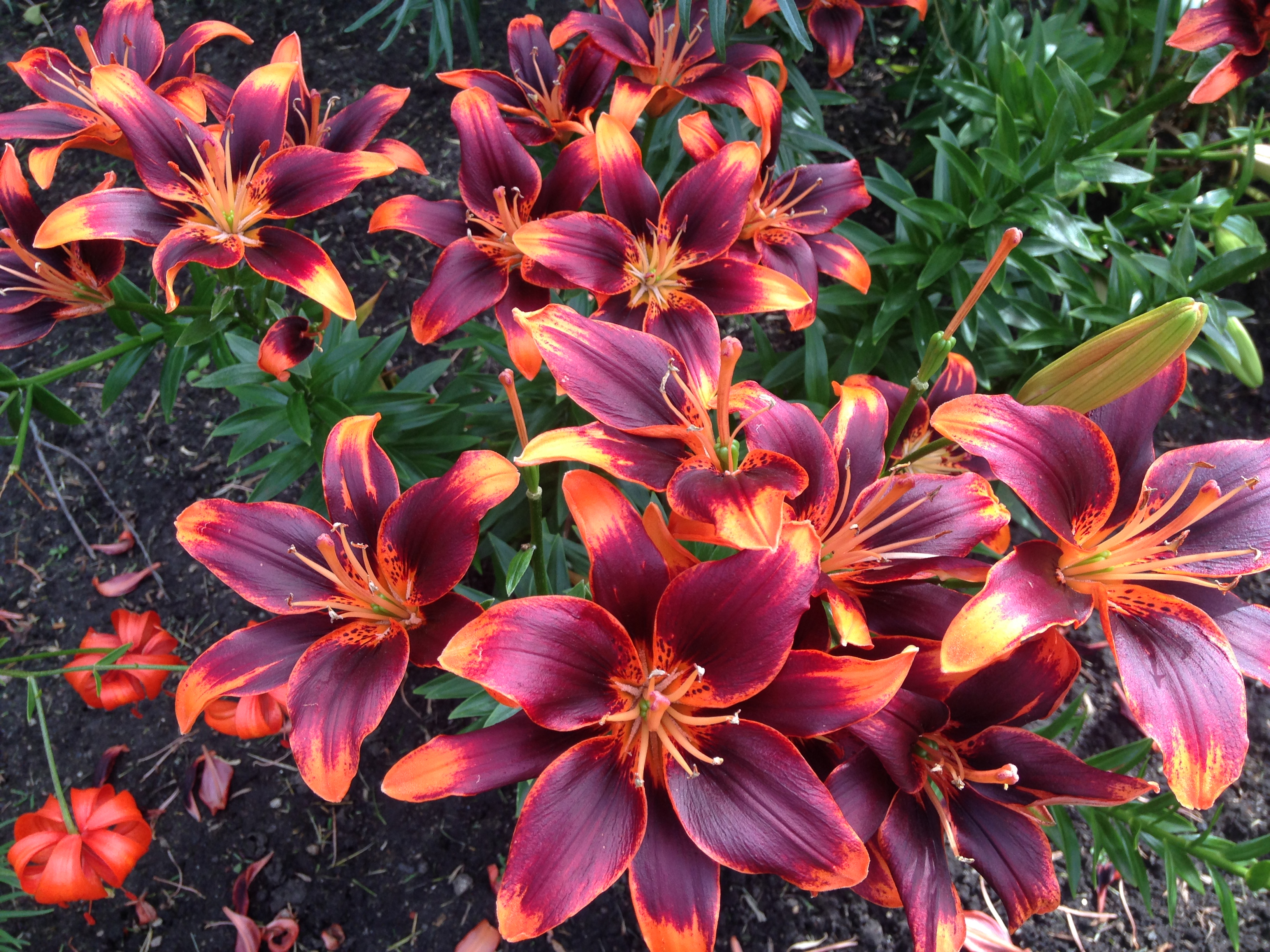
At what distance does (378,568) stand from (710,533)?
444 millimetres

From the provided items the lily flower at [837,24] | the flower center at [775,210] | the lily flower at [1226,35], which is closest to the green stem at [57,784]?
the flower center at [775,210]

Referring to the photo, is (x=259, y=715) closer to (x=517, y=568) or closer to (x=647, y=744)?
(x=517, y=568)

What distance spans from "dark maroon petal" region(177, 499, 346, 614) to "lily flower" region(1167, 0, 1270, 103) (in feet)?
4.75

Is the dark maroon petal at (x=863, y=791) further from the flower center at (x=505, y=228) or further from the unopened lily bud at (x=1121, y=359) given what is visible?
the flower center at (x=505, y=228)

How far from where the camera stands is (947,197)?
203 cm

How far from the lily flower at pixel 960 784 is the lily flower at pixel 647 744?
0.09 metres

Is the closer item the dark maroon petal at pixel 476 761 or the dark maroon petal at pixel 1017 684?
the dark maroon petal at pixel 476 761

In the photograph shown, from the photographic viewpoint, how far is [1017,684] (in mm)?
905

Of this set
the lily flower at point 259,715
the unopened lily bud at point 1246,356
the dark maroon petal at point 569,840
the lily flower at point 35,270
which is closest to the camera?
the dark maroon petal at point 569,840

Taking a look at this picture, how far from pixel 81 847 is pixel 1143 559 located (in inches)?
64.8

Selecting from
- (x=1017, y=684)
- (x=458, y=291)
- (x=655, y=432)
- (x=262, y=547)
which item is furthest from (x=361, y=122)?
(x=1017, y=684)

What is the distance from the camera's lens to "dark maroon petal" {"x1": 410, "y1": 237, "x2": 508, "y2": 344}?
4.45ft

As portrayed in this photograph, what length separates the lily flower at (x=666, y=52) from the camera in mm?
1546

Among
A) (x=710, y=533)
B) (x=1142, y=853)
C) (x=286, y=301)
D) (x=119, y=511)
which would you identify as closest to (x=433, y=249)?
(x=286, y=301)
